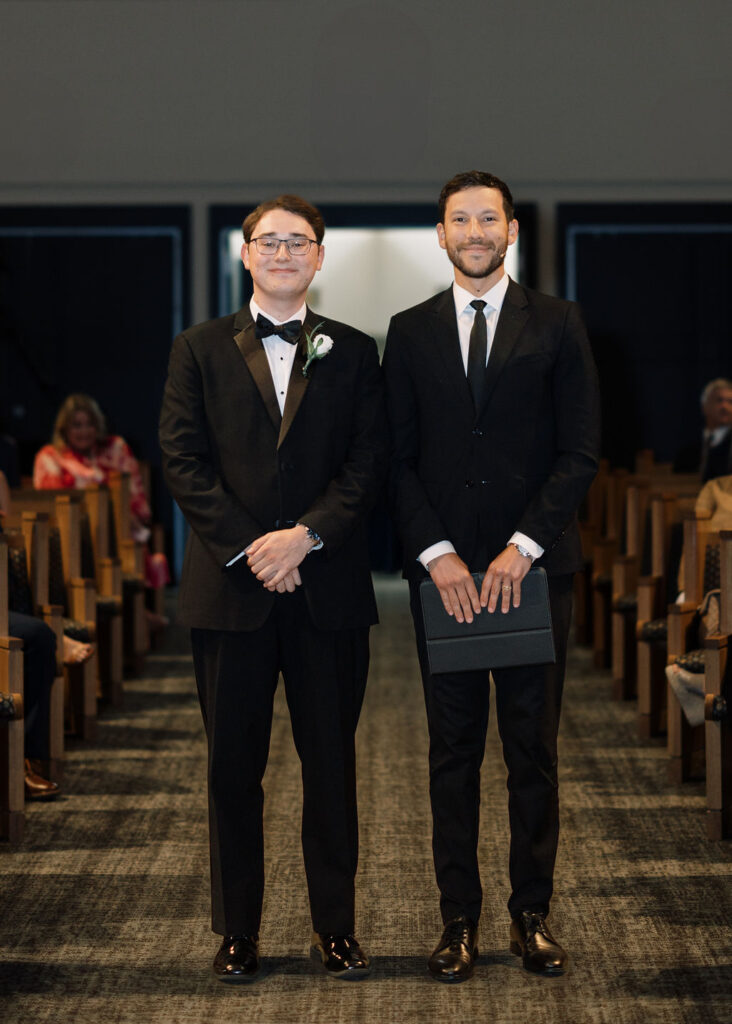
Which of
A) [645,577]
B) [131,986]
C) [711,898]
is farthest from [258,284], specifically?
[645,577]

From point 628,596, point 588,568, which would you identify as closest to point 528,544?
point 628,596

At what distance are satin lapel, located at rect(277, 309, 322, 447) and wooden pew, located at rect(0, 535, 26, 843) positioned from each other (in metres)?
1.48

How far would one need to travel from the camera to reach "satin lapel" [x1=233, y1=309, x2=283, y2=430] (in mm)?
2871

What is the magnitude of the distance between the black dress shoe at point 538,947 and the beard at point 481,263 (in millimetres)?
1327

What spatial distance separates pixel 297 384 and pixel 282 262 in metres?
0.25

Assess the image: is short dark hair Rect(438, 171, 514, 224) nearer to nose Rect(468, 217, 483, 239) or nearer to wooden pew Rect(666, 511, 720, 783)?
nose Rect(468, 217, 483, 239)

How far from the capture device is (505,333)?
115 inches

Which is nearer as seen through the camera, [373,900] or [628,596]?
[373,900]

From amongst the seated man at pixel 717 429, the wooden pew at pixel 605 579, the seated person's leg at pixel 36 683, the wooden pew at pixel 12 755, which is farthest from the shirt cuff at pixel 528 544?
the seated man at pixel 717 429

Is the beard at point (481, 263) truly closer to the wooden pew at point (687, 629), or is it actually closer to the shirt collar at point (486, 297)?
the shirt collar at point (486, 297)

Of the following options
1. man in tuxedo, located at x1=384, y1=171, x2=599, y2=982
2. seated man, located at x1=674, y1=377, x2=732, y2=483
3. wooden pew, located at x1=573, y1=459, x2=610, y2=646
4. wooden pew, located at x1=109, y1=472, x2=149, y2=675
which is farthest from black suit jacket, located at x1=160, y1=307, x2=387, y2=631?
seated man, located at x1=674, y1=377, x2=732, y2=483

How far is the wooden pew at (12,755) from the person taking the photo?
3990 mm

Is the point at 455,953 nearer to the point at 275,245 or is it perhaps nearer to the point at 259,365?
the point at 259,365

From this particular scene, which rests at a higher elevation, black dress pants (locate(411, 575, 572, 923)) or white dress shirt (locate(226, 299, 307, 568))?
white dress shirt (locate(226, 299, 307, 568))
